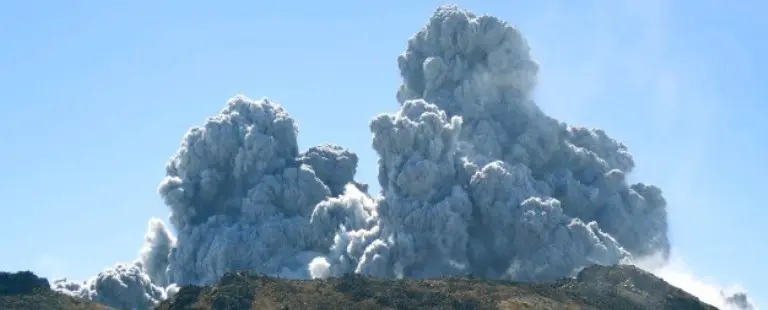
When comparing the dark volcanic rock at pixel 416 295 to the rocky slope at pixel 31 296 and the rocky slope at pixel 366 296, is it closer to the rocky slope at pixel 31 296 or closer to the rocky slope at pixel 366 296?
the rocky slope at pixel 366 296

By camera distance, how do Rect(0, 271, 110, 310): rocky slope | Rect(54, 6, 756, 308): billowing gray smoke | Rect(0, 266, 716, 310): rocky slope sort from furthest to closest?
Rect(54, 6, 756, 308): billowing gray smoke
Rect(0, 271, 110, 310): rocky slope
Rect(0, 266, 716, 310): rocky slope

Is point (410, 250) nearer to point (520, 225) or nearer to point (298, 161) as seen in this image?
point (520, 225)

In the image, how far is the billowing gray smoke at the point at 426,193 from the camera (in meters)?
133

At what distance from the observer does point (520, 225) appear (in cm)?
13300

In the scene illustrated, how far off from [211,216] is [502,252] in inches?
1858

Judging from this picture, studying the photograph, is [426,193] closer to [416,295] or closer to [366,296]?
[416,295]

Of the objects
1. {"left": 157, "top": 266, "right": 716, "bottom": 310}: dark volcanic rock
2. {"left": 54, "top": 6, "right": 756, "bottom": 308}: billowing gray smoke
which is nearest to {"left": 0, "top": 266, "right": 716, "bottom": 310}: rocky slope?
{"left": 157, "top": 266, "right": 716, "bottom": 310}: dark volcanic rock

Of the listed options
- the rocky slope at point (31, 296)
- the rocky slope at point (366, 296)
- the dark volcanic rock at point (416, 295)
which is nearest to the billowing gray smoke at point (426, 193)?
the dark volcanic rock at point (416, 295)

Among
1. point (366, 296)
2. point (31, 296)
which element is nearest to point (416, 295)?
point (366, 296)

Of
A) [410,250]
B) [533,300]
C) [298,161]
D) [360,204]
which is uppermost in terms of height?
[298,161]

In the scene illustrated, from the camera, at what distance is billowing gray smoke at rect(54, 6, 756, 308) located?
13312 centimetres

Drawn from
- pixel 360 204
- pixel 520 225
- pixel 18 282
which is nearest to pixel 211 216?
pixel 360 204

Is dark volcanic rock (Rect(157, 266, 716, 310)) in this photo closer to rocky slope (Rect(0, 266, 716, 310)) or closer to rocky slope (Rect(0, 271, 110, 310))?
rocky slope (Rect(0, 266, 716, 310))

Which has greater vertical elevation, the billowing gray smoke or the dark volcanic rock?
the billowing gray smoke
